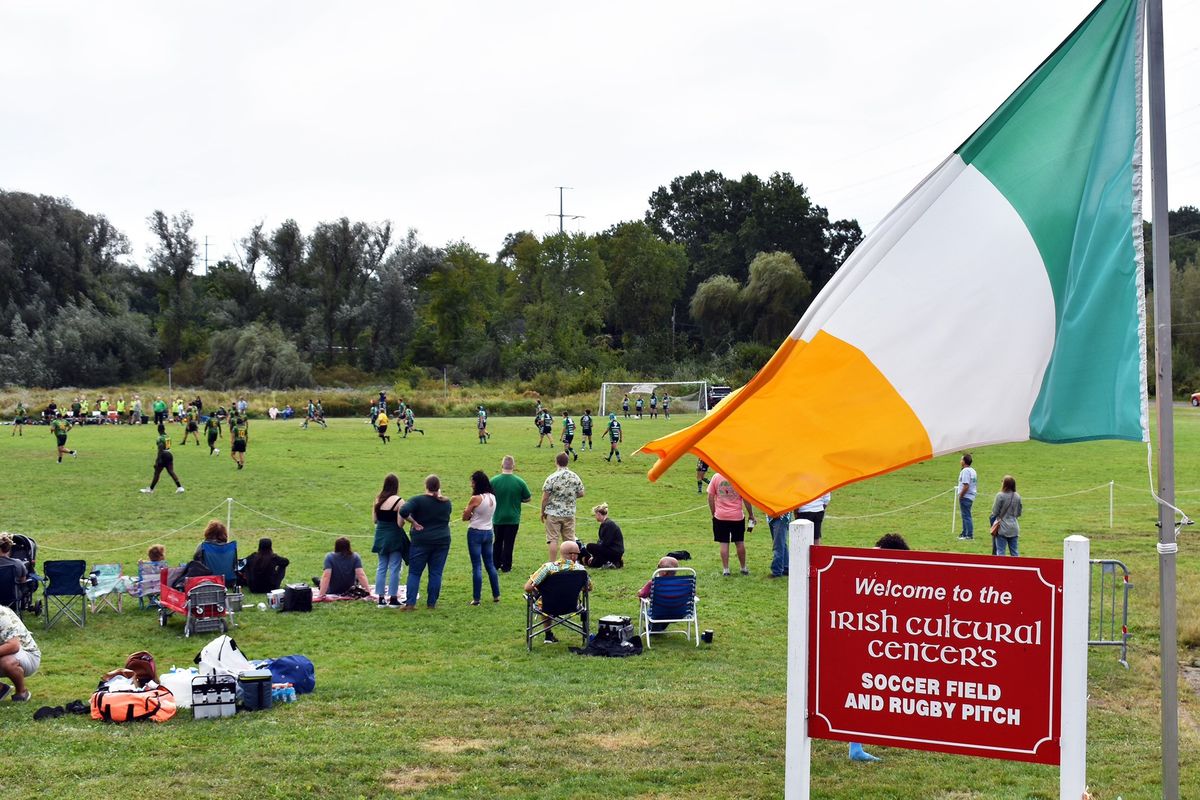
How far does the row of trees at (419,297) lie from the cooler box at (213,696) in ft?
257

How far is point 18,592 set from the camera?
1390 cm

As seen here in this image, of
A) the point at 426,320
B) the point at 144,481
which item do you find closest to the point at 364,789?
the point at 144,481

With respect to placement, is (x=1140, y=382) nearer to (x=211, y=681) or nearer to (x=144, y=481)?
(x=211, y=681)

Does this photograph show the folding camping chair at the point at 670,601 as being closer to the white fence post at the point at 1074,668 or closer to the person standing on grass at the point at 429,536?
the person standing on grass at the point at 429,536

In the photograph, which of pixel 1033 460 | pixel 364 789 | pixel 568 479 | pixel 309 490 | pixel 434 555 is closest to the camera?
pixel 364 789

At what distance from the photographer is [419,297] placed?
106 m

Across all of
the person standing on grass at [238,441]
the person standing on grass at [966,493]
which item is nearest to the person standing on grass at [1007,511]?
the person standing on grass at [966,493]

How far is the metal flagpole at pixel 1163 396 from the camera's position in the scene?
5.51 meters

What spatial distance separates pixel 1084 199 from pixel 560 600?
8322 millimetres

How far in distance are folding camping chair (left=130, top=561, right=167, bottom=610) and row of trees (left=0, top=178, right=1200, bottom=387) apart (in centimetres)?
7372

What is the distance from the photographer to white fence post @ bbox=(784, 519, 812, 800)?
5.42 metres

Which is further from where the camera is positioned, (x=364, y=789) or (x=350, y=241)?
(x=350, y=241)

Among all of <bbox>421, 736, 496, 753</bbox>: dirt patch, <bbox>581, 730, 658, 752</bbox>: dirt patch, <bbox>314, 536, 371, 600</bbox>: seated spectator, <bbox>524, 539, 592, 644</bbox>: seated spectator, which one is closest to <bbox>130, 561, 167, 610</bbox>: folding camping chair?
<bbox>314, 536, 371, 600</bbox>: seated spectator

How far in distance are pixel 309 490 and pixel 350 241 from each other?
7768cm
